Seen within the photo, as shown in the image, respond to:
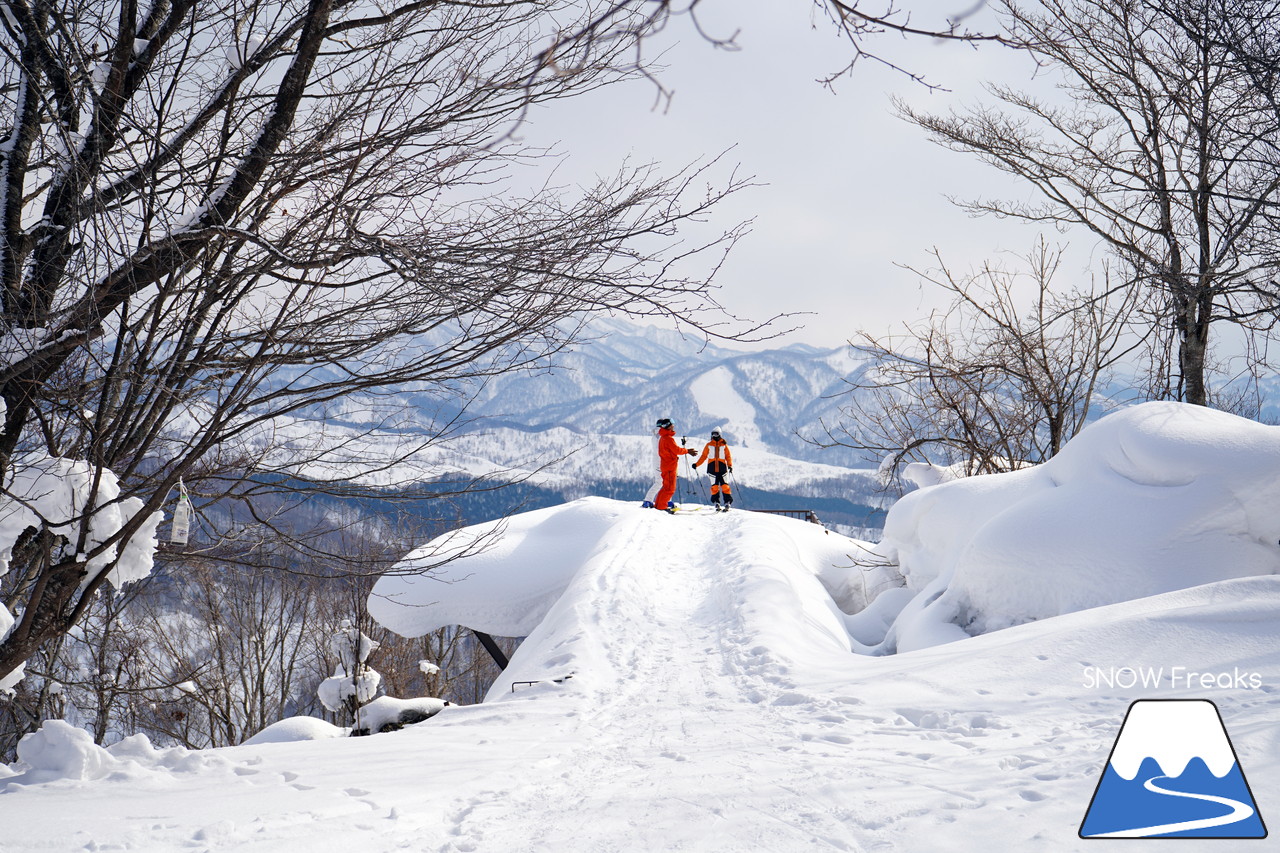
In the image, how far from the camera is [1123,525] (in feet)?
20.4

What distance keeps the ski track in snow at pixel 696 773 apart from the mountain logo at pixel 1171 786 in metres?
0.11

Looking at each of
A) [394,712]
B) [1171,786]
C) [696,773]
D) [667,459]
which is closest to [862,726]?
[696,773]

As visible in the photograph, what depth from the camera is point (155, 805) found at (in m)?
3.20

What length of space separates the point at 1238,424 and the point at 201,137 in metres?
7.71

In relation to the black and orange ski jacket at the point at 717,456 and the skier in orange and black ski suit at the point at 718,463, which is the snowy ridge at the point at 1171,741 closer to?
the skier in orange and black ski suit at the point at 718,463

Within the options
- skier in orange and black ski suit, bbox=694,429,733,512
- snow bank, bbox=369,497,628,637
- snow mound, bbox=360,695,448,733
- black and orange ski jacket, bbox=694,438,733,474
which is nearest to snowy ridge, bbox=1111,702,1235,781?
snow mound, bbox=360,695,448,733

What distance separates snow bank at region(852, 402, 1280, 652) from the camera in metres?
5.92

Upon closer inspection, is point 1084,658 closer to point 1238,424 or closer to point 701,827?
point 701,827

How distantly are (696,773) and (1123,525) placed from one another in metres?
4.54

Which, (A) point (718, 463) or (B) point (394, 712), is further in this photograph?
(A) point (718, 463)

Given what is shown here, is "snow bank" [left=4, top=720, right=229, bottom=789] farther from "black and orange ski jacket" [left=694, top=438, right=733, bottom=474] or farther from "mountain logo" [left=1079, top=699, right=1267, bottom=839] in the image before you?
"black and orange ski jacket" [left=694, top=438, right=733, bottom=474]

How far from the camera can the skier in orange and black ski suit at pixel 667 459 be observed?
15.9 metres

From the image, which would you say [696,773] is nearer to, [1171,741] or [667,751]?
[667,751]

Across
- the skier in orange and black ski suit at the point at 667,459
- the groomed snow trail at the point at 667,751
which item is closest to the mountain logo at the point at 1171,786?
the groomed snow trail at the point at 667,751
